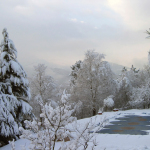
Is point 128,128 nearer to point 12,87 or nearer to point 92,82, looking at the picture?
point 12,87

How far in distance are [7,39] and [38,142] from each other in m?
7.60

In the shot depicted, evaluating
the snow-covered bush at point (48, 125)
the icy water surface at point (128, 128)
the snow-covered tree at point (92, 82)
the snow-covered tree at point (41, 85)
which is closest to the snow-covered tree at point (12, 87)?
the icy water surface at point (128, 128)

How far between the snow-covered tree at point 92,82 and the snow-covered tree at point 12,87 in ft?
41.5

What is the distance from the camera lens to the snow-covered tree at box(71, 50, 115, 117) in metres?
21.4

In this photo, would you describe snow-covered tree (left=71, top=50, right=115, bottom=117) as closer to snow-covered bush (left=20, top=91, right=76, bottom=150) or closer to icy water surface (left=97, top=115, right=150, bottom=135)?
icy water surface (left=97, top=115, right=150, bottom=135)

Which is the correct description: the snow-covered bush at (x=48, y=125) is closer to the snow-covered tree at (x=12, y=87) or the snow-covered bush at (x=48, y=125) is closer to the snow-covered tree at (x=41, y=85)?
the snow-covered tree at (x=12, y=87)

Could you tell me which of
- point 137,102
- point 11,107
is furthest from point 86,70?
point 11,107

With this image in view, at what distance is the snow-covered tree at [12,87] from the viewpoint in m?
7.57

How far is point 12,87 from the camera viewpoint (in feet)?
29.7

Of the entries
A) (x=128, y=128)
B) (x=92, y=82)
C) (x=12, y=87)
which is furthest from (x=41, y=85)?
(x=128, y=128)

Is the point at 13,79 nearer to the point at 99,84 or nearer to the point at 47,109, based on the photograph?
the point at 47,109

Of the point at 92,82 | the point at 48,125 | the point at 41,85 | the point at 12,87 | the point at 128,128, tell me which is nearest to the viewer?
the point at 48,125

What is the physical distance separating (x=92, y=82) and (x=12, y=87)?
1388 centimetres

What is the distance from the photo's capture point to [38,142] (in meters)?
2.67
